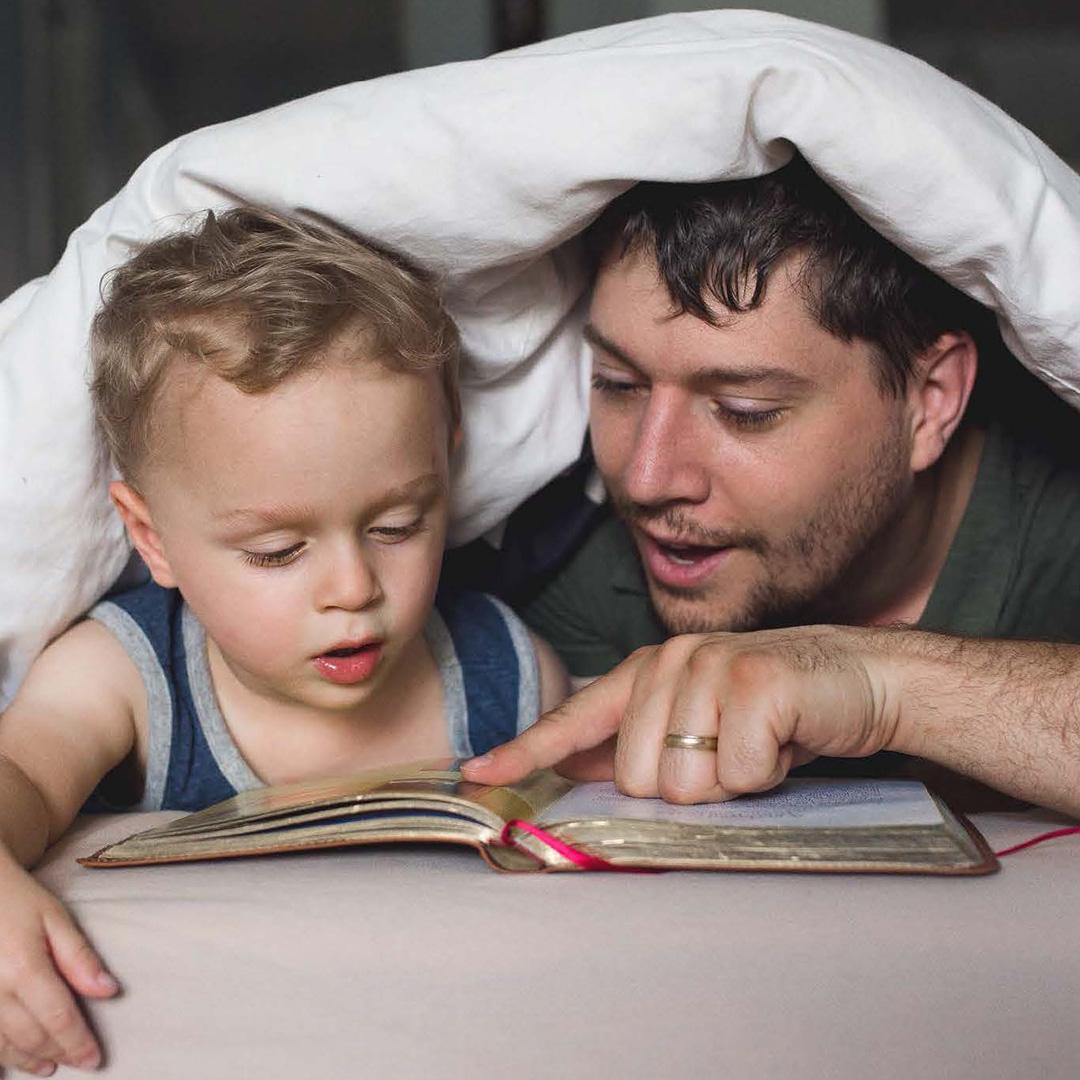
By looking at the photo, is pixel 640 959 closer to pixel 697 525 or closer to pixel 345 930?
pixel 345 930

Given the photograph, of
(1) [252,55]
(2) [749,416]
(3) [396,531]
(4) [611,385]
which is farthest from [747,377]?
(1) [252,55]

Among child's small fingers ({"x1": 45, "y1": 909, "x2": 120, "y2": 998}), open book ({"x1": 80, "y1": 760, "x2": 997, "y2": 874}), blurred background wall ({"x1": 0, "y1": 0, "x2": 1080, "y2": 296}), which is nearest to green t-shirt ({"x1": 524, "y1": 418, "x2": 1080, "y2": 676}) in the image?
open book ({"x1": 80, "y1": 760, "x2": 997, "y2": 874})

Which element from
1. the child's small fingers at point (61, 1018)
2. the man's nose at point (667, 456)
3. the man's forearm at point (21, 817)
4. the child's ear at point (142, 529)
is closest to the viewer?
the child's small fingers at point (61, 1018)

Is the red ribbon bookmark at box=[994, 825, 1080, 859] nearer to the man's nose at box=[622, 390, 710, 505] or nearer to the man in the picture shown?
the man

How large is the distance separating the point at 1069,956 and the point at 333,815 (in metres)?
0.42

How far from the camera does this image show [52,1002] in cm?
77

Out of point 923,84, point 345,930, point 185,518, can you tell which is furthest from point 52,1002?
point 923,84

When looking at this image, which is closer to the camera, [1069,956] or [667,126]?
[1069,956]

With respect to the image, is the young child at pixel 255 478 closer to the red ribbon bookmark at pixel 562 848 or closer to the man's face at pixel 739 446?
the man's face at pixel 739 446

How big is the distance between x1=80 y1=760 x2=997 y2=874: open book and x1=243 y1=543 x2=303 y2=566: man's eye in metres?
0.24

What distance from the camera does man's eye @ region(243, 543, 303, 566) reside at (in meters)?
1.11

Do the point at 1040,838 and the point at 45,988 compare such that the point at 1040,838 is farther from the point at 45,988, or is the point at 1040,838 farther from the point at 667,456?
the point at 45,988

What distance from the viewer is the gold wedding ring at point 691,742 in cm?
93

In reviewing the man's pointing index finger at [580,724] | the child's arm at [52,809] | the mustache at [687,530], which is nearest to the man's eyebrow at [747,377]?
the mustache at [687,530]
